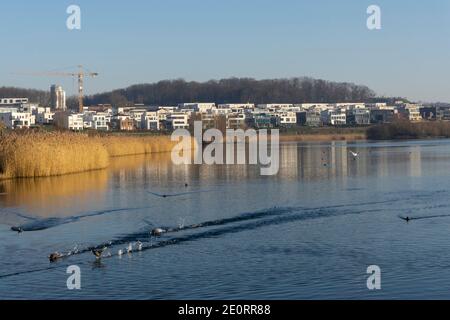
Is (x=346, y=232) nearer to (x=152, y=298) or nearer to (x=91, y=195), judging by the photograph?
(x=152, y=298)

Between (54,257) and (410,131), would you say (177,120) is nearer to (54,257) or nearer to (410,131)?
(410,131)

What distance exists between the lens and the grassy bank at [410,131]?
343 feet

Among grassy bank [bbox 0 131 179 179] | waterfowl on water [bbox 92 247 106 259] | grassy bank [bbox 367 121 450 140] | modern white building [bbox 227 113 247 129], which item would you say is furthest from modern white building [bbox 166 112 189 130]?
waterfowl on water [bbox 92 247 106 259]

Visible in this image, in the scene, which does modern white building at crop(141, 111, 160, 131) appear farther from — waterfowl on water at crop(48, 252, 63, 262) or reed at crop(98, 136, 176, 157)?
waterfowl on water at crop(48, 252, 63, 262)

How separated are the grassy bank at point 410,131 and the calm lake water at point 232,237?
227 ft

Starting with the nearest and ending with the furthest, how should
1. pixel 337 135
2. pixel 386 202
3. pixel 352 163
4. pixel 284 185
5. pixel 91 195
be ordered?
pixel 386 202
pixel 91 195
pixel 284 185
pixel 352 163
pixel 337 135

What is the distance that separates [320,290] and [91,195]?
17830 millimetres

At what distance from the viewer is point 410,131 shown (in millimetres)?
104750

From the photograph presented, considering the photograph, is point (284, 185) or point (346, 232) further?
point (284, 185)

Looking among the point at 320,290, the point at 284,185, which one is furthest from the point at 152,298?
the point at 284,185

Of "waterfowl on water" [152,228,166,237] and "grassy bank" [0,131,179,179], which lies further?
"grassy bank" [0,131,179,179]

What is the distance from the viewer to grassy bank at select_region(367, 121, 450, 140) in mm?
104669

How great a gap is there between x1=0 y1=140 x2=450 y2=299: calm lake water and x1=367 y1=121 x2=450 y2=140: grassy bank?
227ft

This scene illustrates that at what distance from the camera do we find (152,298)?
1444cm
